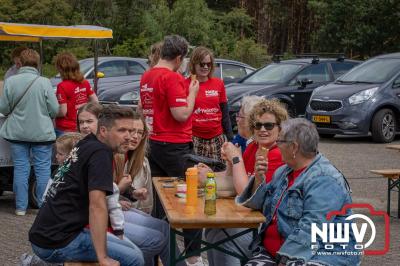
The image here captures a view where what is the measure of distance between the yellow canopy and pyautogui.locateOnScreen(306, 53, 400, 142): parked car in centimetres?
594

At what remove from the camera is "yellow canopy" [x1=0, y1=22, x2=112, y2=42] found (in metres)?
10.8

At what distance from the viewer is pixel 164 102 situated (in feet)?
23.3

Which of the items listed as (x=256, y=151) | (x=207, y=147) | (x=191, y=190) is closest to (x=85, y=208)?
(x=191, y=190)

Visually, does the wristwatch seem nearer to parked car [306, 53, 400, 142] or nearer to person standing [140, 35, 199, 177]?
person standing [140, 35, 199, 177]

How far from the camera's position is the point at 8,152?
9352mm

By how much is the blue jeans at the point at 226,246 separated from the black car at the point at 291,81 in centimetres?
1103

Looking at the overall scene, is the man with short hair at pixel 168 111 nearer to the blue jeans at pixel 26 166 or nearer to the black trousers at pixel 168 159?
the black trousers at pixel 168 159

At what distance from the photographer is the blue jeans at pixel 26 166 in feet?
30.0

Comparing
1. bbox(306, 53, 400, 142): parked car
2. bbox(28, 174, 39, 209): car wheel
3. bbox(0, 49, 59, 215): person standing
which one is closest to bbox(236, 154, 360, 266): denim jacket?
bbox(0, 49, 59, 215): person standing

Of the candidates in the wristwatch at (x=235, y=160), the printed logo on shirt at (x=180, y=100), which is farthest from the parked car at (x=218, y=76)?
the wristwatch at (x=235, y=160)

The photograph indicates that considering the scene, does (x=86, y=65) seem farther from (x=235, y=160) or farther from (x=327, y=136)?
(x=235, y=160)

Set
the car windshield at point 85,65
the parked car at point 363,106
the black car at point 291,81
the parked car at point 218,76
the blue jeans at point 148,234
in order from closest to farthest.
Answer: the blue jeans at point 148,234
the parked car at point 363,106
the parked car at point 218,76
the black car at point 291,81
the car windshield at point 85,65

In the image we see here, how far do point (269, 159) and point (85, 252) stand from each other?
4.45 feet

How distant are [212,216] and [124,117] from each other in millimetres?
800
